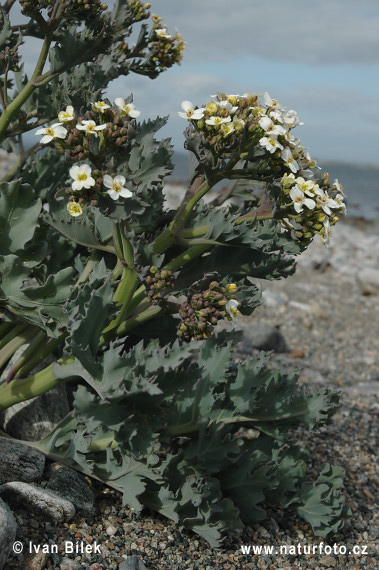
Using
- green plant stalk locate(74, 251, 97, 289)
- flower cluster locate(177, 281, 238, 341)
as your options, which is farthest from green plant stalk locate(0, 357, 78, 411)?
flower cluster locate(177, 281, 238, 341)

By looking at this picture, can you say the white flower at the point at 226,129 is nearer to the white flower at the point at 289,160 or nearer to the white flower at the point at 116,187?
the white flower at the point at 289,160

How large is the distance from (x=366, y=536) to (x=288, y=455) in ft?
2.29

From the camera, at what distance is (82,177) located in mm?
2600

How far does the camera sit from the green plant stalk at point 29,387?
10.4ft

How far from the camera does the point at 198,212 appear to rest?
3.23 m

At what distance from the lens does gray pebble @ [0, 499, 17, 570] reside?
2.51 m

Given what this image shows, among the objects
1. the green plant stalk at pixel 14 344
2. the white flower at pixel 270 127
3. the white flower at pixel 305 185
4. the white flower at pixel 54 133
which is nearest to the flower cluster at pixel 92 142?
the white flower at pixel 54 133

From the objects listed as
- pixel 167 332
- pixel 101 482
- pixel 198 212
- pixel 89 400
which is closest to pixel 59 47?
pixel 198 212

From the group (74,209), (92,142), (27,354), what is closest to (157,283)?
(74,209)

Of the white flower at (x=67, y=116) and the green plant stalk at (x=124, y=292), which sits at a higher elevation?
the white flower at (x=67, y=116)

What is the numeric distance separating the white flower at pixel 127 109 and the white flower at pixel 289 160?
672mm

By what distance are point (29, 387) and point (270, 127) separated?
5.85ft

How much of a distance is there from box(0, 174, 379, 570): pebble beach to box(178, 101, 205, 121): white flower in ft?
3.29

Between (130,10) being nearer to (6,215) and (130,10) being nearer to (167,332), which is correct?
(6,215)
